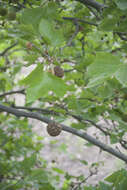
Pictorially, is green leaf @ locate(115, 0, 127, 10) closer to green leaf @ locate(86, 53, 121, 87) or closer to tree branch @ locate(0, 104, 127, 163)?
green leaf @ locate(86, 53, 121, 87)

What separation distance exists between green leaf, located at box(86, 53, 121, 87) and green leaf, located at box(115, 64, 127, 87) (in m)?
0.01

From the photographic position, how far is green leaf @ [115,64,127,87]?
64 cm

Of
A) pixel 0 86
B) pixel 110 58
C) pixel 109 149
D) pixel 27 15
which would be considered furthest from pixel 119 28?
pixel 0 86

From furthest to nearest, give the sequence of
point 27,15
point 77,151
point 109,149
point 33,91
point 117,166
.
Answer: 1. point 77,151
2. point 117,166
3. point 109,149
4. point 27,15
5. point 33,91

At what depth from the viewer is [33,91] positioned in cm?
62

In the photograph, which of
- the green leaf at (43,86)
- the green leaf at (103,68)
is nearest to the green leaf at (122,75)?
the green leaf at (103,68)

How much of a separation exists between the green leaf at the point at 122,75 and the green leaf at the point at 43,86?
0.45ft

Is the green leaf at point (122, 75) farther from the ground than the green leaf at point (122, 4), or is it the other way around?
the green leaf at point (122, 4)

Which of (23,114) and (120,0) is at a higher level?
(120,0)

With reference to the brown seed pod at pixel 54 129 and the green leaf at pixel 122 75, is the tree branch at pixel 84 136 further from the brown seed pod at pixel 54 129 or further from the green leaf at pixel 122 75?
the green leaf at pixel 122 75

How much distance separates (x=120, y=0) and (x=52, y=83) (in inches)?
12.3

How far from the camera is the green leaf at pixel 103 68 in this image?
0.66m

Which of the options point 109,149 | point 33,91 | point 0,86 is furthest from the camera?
point 0,86

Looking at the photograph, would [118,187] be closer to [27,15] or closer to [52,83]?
[52,83]
